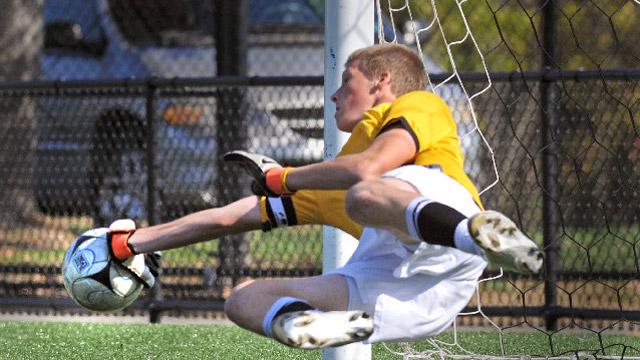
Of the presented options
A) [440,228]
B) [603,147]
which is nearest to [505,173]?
[603,147]

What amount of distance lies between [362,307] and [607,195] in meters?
3.36

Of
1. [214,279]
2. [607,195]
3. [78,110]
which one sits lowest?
[214,279]

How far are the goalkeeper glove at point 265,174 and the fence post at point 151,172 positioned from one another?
327 cm

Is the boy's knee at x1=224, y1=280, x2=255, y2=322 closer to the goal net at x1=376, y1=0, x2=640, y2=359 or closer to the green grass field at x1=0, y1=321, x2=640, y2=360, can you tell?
the green grass field at x1=0, y1=321, x2=640, y2=360

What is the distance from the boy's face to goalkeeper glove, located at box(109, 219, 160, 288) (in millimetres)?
841

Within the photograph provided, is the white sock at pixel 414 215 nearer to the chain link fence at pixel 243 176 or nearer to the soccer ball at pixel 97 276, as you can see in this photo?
the soccer ball at pixel 97 276

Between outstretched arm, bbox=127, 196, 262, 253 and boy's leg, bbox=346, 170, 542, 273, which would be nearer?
boy's leg, bbox=346, 170, 542, 273

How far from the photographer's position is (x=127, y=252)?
15.2ft

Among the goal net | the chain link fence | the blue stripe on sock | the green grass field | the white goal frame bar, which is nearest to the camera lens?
the blue stripe on sock

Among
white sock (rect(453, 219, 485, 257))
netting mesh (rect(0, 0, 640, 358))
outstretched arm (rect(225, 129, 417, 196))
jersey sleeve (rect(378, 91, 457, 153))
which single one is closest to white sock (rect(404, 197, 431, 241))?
white sock (rect(453, 219, 485, 257))

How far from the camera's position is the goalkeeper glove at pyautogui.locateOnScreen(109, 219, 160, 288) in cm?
462

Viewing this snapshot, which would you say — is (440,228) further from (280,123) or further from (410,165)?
(280,123)

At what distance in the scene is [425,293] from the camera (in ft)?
13.2

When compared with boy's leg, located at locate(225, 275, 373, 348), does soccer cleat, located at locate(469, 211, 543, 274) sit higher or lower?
higher
